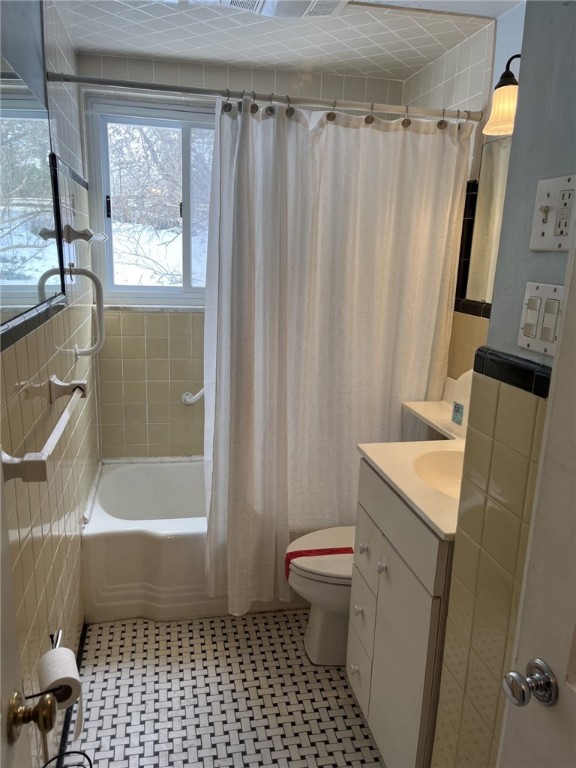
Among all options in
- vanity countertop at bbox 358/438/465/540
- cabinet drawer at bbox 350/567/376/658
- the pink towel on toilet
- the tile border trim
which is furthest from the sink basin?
the tile border trim

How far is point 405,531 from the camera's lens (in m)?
1.47

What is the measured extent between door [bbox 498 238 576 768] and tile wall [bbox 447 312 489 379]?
1.54 m

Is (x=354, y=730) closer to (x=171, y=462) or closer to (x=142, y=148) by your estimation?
(x=171, y=462)

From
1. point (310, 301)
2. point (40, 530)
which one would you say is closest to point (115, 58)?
point (310, 301)

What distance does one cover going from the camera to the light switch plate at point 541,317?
3.18 feet

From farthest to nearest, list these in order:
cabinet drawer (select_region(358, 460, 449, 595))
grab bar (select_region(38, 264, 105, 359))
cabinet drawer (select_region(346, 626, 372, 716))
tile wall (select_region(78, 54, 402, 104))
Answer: tile wall (select_region(78, 54, 402, 104))
cabinet drawer (select_region(346, 626, 372, 716))
grab bar (select_region(38, 264, 105, 359))
cabinet drawer (select_region(358, 460, 449, 595))

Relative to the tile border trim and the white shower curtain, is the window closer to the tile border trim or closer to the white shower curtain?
the white shower curtain

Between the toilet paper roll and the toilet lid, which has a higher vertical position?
the toilet paper roll

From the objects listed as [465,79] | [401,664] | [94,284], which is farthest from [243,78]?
[401,664]

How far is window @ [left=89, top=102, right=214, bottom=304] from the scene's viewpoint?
277 centimetres

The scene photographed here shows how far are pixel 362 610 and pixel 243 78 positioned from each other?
248cm

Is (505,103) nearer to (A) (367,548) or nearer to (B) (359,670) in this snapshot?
(A) (367,548)

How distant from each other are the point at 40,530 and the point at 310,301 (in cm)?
126

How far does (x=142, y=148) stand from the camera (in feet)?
9.19
